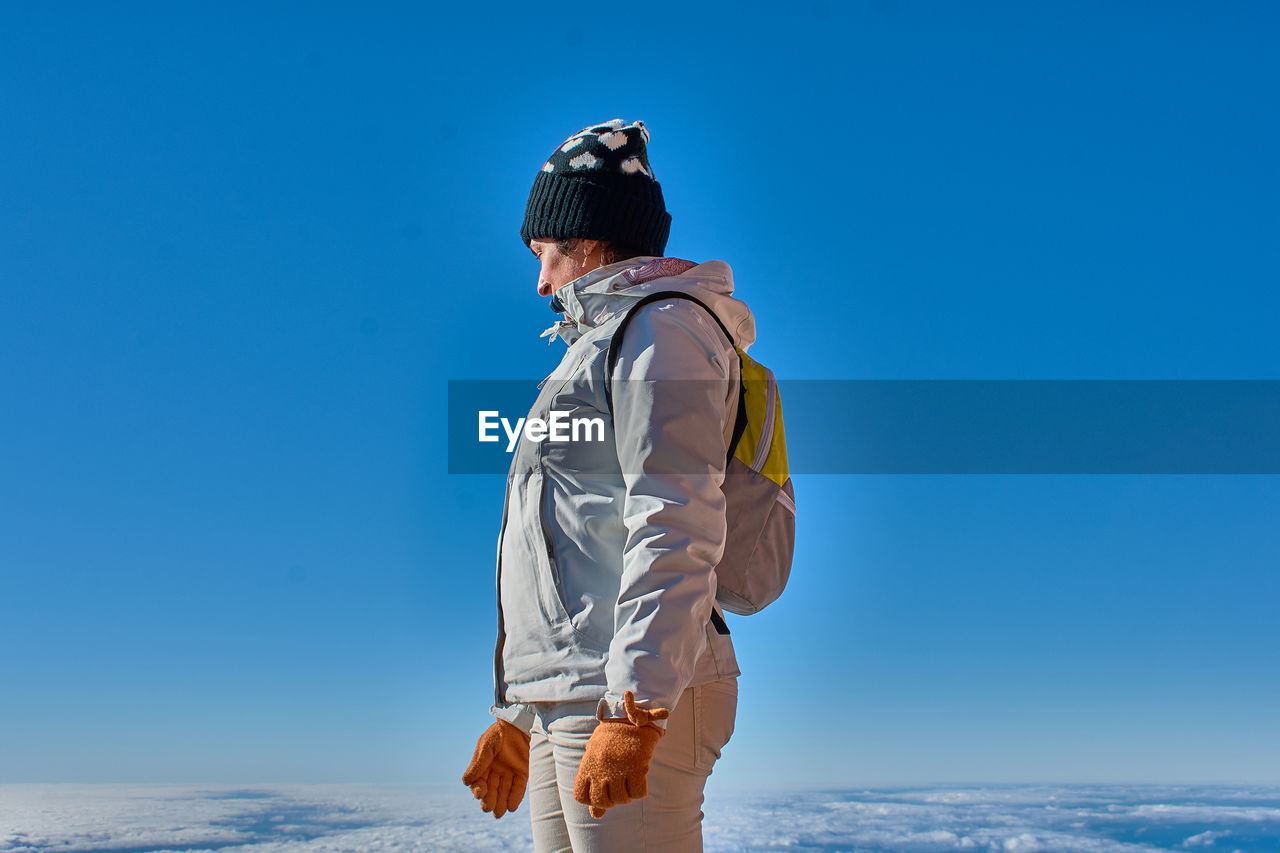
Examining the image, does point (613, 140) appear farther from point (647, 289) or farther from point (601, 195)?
point (647, 289)

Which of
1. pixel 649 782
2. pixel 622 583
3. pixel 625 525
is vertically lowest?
pixel 649 782

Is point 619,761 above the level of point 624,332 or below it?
below

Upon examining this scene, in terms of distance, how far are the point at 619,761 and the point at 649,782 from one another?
23cm

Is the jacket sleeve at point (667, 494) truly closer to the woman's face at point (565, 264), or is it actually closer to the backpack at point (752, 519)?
the backpack at point (752, 519)

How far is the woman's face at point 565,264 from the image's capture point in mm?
3264

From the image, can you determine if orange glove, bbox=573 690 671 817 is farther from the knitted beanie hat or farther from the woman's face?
the knitted beanie hat

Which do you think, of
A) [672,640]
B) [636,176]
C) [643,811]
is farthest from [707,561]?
[636,176]

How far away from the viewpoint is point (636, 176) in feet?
11.1

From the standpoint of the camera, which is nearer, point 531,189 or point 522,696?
point 522,696

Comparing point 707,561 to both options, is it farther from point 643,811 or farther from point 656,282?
point 656,282

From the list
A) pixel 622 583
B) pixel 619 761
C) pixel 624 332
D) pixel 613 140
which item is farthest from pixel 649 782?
pixel 613 140

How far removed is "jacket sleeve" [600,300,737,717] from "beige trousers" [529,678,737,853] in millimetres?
150

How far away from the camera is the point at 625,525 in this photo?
255cm

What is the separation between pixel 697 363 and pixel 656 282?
0.35m
